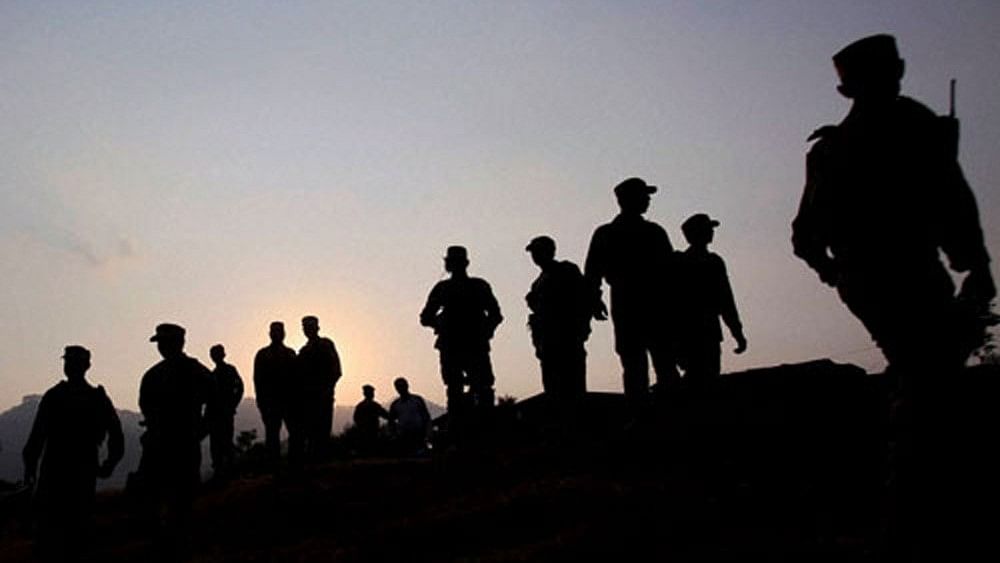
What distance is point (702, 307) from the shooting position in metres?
8.66

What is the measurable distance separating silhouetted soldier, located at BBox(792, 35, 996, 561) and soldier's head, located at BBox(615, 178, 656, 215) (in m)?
4.72

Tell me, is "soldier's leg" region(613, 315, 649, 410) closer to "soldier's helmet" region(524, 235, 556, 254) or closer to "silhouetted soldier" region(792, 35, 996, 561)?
"soldier's helmet" region(524, 235, 556, 254)

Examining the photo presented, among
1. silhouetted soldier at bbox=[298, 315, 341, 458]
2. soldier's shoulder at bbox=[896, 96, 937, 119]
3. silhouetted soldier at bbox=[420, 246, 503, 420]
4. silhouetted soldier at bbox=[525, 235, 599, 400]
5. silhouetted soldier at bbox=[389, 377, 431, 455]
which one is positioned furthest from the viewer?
silhouetted soldier at bbox=[389, 377, 431, 455]

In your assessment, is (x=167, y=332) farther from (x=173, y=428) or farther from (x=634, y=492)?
(x=634, y=492)

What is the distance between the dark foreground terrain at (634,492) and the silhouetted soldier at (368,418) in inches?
227

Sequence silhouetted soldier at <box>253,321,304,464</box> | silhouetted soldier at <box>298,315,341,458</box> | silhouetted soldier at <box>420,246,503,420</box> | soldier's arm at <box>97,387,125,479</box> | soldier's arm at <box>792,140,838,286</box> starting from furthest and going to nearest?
1. silhouetted soldier at <box>298,315,341,458</box>
2. silhouetted soldier at <box>253,321,304,464</box>
3. silhouetted soldier at <box>420,246,503,420</box>
4. soldier's arm at <box>97,387,125,479</box>
5. soldier's arm at <box>792,140,838,286</box>

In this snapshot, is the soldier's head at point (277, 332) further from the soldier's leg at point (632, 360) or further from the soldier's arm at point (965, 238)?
the soldier's arm at point (965, 238)

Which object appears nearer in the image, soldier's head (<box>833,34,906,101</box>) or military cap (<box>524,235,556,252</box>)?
soldier's head (<box>833,34,906,101</box>)

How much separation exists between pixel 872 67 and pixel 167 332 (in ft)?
20.2

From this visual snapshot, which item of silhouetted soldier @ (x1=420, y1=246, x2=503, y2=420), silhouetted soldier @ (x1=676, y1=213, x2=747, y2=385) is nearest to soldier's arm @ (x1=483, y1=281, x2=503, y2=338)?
silhouetted soldier @ (x1=420, y1=246, x2=503, y2=420)

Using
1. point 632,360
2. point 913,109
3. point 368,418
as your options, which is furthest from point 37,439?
point 368,418

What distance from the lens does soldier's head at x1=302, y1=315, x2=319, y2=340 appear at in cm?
1284

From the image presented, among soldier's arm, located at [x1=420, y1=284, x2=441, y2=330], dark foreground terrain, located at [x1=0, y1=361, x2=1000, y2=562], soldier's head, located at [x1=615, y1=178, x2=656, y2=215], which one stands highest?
soldier's head, located at [x1=615, y1=178, x2=656, y2=215]

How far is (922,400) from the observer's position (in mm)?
3330
